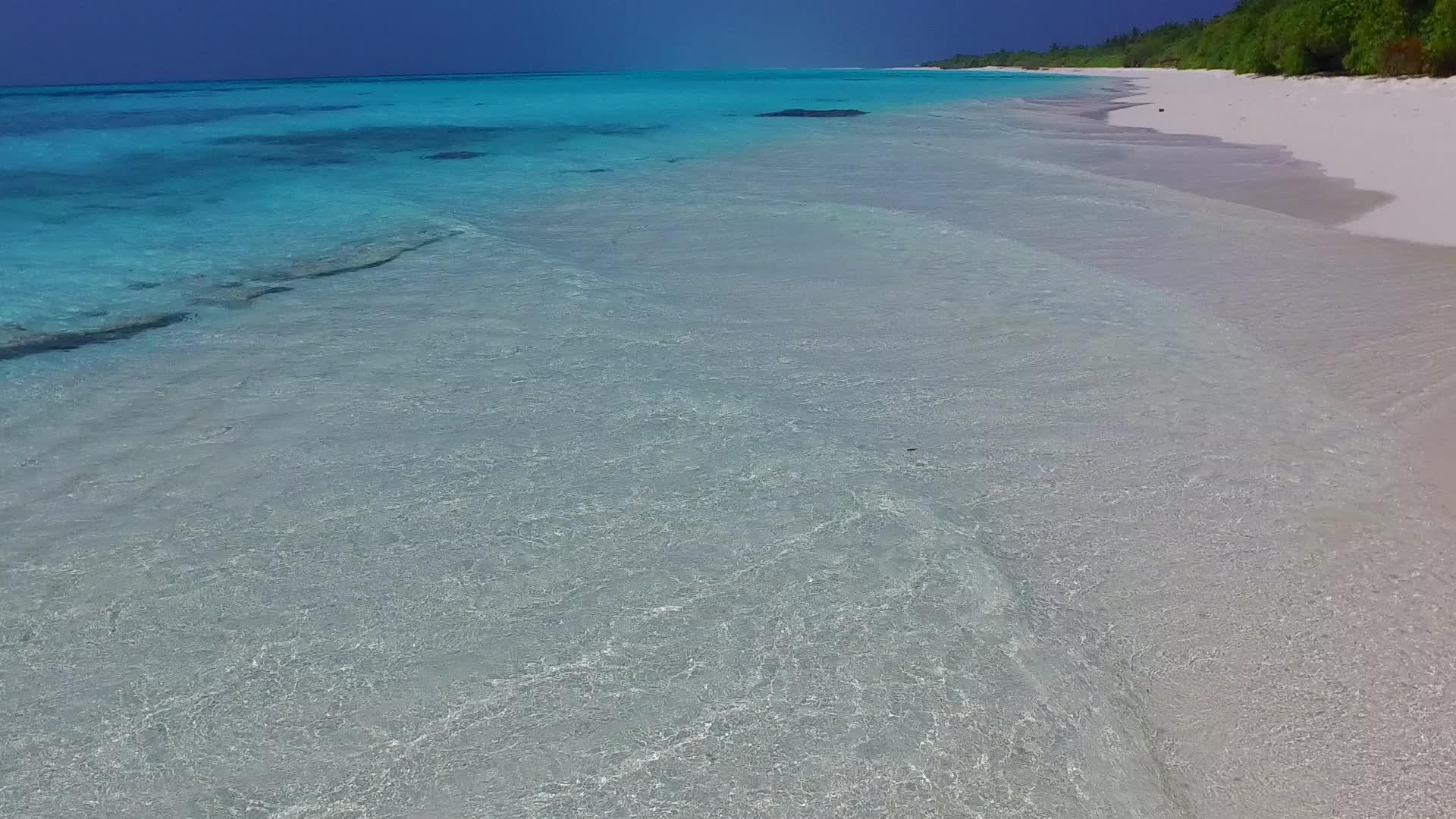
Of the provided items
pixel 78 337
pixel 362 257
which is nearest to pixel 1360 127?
pixel 362 257

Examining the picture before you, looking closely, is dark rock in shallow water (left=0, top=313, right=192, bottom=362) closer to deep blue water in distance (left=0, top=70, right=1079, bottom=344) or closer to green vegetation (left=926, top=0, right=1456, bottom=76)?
deep blue water in distance (left=0, top=70, right=1079, bottom=344)

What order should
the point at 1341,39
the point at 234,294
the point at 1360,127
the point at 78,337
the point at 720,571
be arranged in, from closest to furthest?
1. the point at 720,571
2. the point at 78,337
3. the point at 234,294
4. the point at 1360,127
5. the point at 1341,39

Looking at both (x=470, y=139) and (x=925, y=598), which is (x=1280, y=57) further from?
(x=925, y=598)

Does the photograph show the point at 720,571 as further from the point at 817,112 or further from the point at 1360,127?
the point at 817,112

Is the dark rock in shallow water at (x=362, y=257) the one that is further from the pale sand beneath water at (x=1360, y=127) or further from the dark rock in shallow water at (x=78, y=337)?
the pale sand beneath water at (x=1360, y=127)

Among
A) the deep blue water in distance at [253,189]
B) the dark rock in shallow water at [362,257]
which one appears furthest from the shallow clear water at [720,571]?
the deep blue water in distance at [253,189]

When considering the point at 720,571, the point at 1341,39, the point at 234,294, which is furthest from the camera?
the point at 1341,39

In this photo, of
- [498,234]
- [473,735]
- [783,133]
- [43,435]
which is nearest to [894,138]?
[783,133]
